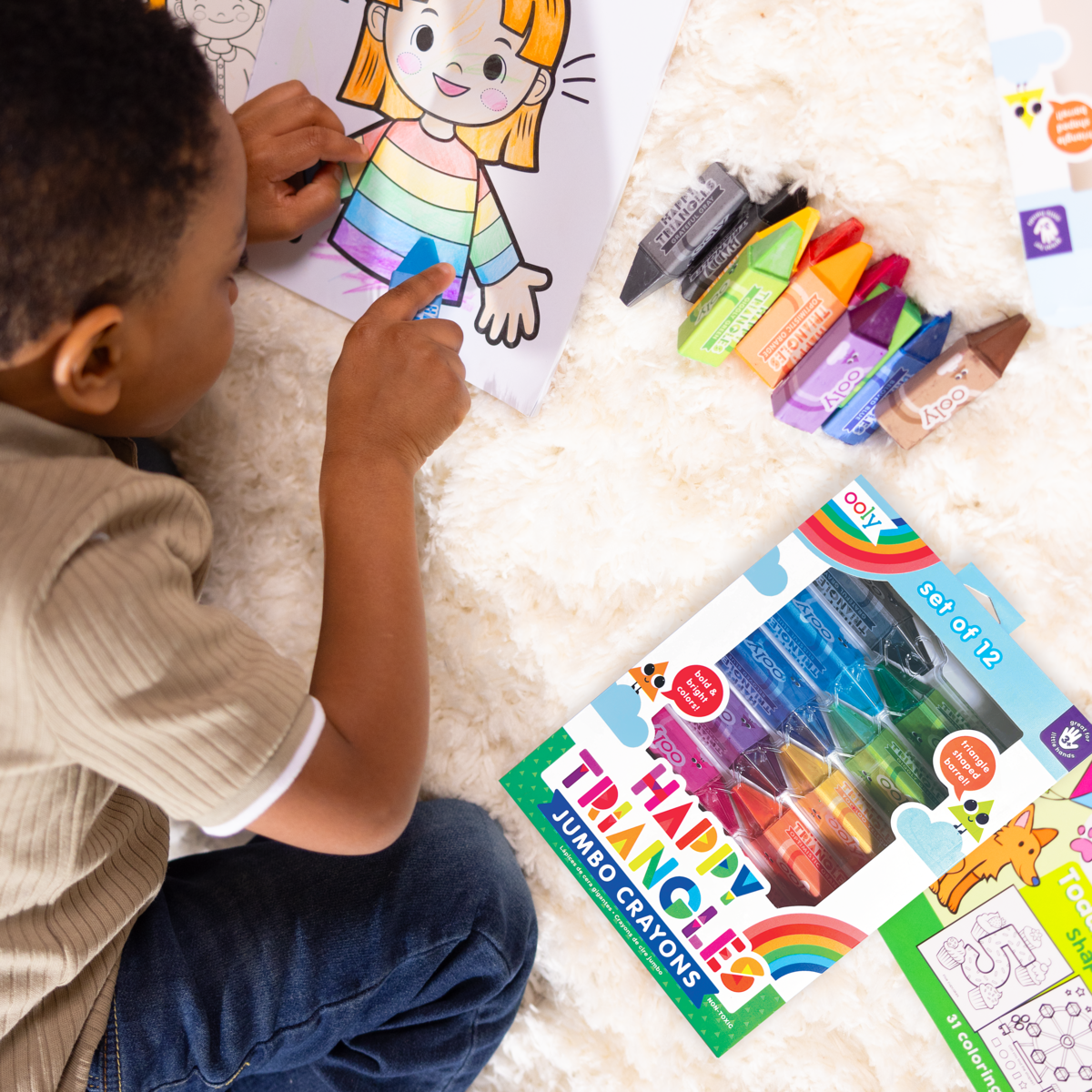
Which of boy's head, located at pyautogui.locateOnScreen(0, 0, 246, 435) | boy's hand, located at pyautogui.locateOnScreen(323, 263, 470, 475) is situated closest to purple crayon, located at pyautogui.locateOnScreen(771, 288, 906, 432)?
boy's hand, located at pyautogui.locateOnScreen(323, 263, 470, 475)

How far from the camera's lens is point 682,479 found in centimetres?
58

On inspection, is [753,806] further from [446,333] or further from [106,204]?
[106,204]

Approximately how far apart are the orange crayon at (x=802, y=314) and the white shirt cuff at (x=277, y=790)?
36 centimetres

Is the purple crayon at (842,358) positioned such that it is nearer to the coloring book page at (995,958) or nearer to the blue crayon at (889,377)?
the blue crayon at (889,377)

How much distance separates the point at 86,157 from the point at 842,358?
16.4 inches

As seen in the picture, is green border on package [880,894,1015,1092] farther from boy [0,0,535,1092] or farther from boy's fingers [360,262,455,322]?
boy's fingers [360,262,455,322]

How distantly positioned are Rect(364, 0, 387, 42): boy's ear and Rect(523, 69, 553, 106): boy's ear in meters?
0.12

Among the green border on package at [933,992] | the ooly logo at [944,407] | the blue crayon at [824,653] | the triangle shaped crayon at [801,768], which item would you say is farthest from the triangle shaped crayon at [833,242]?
the green border on package at [933,992]

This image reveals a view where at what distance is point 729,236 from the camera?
20.6 inches

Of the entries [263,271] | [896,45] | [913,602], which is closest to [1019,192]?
[896,45]

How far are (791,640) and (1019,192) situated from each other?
1.02ft

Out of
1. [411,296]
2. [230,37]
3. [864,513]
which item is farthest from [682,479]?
[230,37]

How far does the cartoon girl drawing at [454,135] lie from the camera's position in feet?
1.82

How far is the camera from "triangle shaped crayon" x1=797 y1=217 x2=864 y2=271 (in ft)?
1.65
